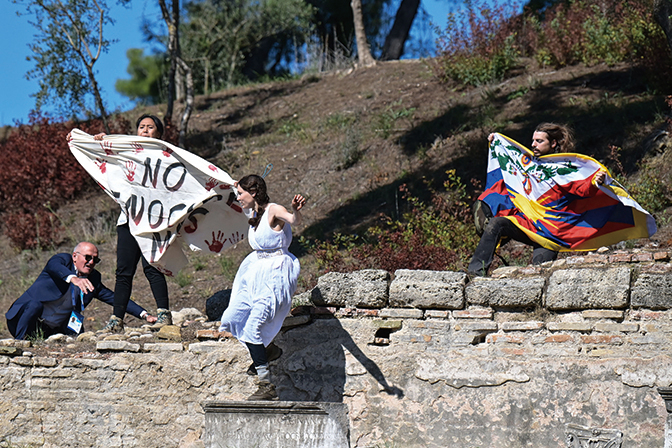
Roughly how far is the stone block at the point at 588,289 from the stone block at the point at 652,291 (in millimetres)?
62

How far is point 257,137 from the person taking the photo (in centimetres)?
1355

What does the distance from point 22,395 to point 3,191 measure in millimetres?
8356

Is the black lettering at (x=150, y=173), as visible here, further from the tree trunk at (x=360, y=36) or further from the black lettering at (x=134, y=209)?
the tree trunk at (x=360, y=36)

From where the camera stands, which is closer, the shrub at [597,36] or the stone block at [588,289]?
the stone block at [588,289]

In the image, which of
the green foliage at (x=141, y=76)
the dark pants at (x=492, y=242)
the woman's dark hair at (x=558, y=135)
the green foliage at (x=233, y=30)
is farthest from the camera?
the green foliage at (x=141, y=76)

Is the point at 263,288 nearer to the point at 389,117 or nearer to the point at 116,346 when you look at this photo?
the point at 116,346

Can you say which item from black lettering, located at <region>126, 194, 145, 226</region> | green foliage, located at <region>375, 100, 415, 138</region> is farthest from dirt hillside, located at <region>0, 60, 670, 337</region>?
black lettering, located at <region>126, 194, 145, 226</region>

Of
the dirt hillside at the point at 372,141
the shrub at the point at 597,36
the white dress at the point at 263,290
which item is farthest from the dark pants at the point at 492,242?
the shrub at the point at 597,36

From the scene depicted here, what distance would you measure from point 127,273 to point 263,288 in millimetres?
1725

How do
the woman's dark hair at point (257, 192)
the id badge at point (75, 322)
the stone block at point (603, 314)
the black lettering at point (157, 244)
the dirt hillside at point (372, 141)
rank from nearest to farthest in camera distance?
the stone block at point (603, 314), the woman's dark hair at point (257, 192), the black lettering at point (157, 244), the id badge at point (75, 322), the dirt hillside at point (372, 141)

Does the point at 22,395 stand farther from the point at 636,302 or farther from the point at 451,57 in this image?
the point at 451,57

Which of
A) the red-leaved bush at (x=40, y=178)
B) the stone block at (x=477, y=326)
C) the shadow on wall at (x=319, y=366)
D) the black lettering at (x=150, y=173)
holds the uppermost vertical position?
the red-leaved bush at (x=40, y=178)

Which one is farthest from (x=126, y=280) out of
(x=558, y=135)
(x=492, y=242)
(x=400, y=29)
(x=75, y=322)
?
(x=400, y=29)

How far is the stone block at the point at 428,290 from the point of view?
16.8 ft
